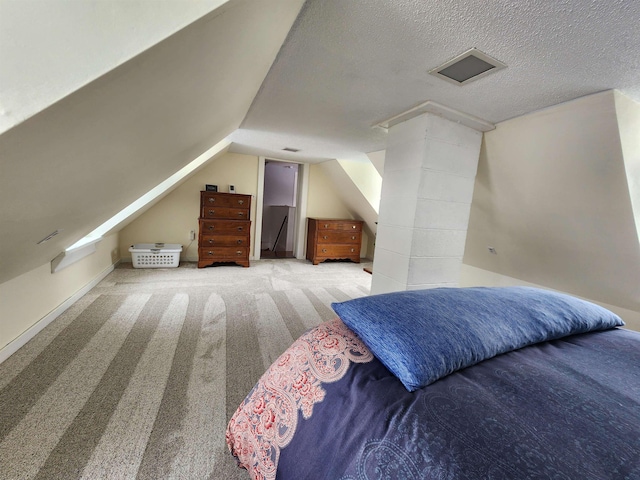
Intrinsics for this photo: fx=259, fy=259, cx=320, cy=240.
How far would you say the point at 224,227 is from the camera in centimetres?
396

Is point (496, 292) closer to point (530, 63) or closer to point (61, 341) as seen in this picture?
point (530, 63)

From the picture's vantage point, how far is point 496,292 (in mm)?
1116

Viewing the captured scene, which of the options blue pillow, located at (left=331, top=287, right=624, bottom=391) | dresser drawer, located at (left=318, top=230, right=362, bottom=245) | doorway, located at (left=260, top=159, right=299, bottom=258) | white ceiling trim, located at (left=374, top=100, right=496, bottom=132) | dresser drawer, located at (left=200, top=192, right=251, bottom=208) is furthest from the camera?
doorway, located at (left=260, top=159, right=299, bottom=258)

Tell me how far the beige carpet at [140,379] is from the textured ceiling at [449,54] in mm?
1846

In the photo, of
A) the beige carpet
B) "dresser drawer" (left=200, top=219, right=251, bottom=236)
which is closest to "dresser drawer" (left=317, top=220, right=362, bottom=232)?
"dresser drawer" (left=200, top=219, right=251, bottom=236)

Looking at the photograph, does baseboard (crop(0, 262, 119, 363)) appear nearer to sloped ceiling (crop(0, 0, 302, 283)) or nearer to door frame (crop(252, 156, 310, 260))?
sloped ceiling (crop(0, 0, 302, 283))

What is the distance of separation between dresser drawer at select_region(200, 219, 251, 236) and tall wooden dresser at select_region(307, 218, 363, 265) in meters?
1.25

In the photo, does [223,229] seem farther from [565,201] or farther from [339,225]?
[565,201]

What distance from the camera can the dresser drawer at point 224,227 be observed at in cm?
387

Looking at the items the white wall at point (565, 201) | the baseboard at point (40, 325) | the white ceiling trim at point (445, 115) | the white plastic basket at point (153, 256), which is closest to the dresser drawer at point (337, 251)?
the white plastic basket at point (153, 256)

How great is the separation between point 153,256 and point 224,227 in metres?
1.06

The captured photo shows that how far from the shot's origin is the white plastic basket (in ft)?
12.1

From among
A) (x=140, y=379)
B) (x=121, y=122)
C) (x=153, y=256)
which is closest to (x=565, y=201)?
(x=121, y=122)

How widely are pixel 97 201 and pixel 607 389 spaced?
2.48m
